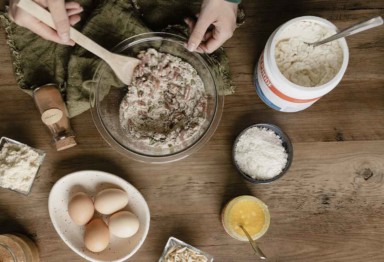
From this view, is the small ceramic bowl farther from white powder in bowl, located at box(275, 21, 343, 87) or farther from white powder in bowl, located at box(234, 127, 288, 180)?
white powder in bowl, located at box(275, 21, 343, 87)

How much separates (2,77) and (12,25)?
142mm

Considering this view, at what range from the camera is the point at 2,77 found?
1.26 meters

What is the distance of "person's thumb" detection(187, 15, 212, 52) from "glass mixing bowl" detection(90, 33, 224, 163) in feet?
0.26

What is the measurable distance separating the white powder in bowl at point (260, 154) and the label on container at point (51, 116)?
465 millimetres

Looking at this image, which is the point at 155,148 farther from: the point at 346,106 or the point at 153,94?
the point at 346,106

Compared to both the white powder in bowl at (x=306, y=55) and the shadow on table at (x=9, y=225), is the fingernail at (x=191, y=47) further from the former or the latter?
the shadow on table at (x=9, y=225)

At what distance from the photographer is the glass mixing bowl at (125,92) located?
1219 mm

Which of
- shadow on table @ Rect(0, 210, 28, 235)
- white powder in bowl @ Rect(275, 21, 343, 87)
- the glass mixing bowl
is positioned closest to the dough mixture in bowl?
the glass mixing bowl

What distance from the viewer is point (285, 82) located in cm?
108

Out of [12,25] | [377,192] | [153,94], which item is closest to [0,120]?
[12,25]

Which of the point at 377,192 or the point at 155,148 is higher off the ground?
the point at 155,148

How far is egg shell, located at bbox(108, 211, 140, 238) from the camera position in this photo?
1.20m

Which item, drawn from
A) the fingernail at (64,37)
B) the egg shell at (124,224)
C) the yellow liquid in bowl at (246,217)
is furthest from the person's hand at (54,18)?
the yellow liquid in bowl at (246,217)

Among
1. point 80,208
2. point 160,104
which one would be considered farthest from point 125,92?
point 80,208
